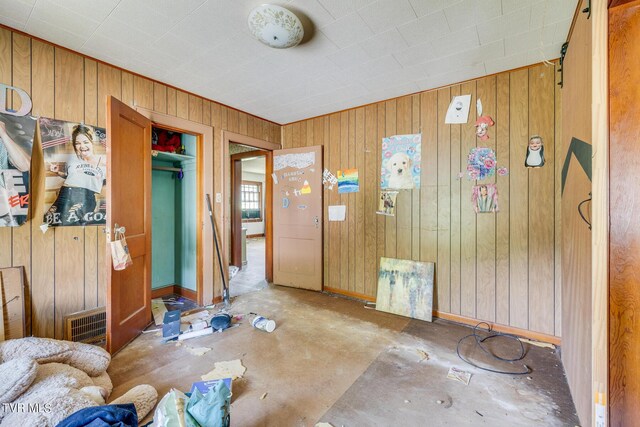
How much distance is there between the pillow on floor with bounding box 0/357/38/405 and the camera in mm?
1270

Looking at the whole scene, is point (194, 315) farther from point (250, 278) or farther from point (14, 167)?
point (14, 167)

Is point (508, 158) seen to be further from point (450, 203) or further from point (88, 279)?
point (88, 279)

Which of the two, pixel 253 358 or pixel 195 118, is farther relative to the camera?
pixel 195 118

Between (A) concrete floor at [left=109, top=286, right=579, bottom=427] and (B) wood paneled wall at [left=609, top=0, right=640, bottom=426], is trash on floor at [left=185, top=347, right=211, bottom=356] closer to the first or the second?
(A) concrete floor at [left=109, top=286, right=579, bottom=427]

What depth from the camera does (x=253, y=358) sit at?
81.7 inches

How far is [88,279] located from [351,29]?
Result: 300cm

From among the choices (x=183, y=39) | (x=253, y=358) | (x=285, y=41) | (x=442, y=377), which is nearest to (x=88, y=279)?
(x=253, y=358)

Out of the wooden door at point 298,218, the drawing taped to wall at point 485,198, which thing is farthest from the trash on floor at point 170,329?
the drawing taped to wall at point 485,198

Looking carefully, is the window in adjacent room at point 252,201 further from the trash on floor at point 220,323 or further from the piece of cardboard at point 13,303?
the piece of cardboard at point 13,303

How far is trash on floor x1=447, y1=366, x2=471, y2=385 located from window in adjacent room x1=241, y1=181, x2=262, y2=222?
8.58m

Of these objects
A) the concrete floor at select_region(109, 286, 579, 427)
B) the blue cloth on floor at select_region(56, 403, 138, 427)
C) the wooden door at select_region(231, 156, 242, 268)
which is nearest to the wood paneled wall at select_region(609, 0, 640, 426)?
the concrete floor at select_region(109, 286, 579, 427)

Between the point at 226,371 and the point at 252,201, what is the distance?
8490 mm

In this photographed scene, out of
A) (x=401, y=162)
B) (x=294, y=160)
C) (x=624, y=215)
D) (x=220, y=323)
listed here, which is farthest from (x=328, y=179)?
(x=624, y=215)

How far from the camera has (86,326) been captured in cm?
223
